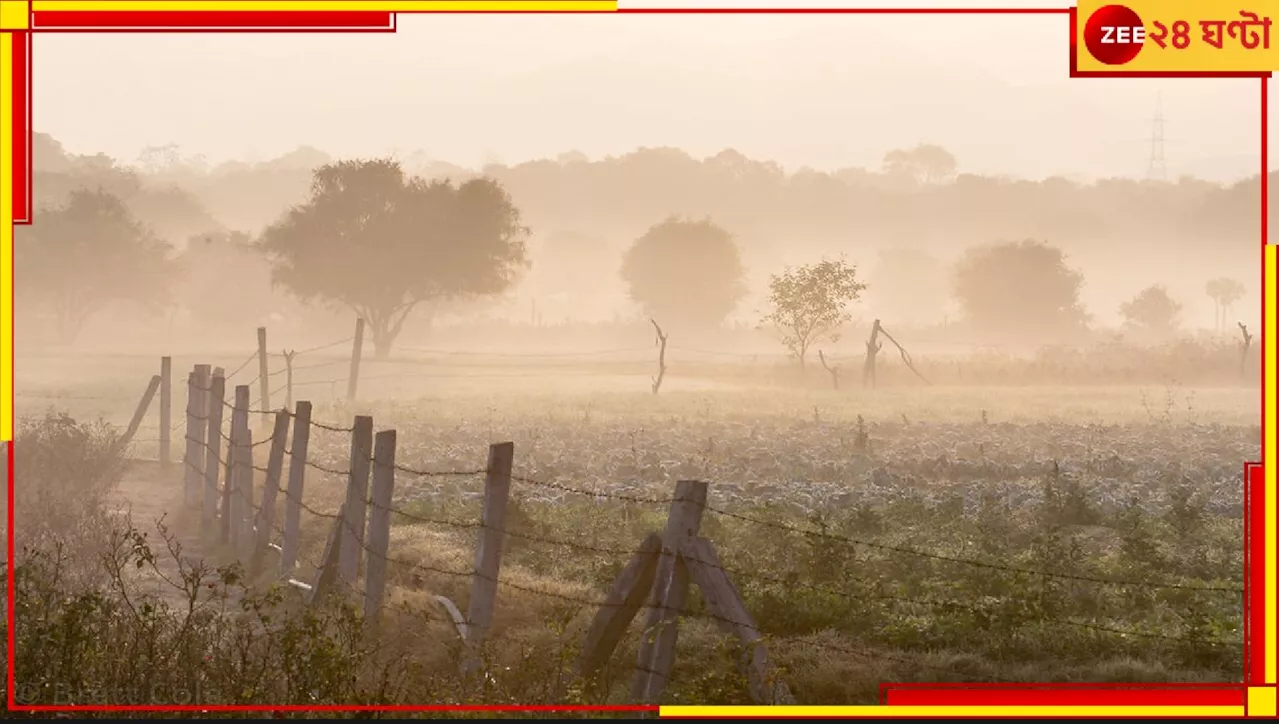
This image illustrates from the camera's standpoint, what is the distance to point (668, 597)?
10.9 metres

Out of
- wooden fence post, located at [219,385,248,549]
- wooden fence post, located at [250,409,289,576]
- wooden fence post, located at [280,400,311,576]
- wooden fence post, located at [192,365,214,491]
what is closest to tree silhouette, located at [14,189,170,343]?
wooden fence post, located at [192,365,214,491]

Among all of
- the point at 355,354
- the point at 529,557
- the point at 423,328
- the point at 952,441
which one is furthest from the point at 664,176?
the point at 529,557

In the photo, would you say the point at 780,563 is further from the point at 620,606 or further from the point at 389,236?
the point at 389,236

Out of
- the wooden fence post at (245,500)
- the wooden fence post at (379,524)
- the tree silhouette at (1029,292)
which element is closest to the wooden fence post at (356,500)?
the wooden fence post at (379,524)

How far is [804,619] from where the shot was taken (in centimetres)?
1437

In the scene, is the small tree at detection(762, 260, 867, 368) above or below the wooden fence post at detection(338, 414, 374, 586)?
above

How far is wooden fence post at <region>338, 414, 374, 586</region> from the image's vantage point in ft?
51.2

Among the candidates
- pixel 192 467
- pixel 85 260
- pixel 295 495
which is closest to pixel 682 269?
pixel 85 260

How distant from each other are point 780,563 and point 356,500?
4.86m

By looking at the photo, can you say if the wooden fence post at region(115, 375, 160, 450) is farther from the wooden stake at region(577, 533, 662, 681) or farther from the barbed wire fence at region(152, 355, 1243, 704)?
the wooden stake at region(577, 533, 662, 681)

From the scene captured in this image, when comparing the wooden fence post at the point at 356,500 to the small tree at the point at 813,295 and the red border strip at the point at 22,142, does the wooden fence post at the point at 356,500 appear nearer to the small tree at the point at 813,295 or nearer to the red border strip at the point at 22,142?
the red border strip at the point at 22,142

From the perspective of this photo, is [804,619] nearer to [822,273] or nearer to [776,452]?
[776,452]

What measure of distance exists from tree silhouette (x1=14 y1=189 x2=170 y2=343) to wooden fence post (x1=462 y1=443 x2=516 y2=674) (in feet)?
265

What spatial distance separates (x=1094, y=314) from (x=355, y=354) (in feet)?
188
